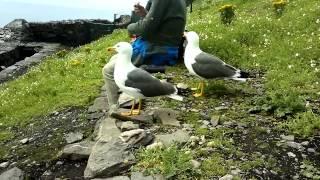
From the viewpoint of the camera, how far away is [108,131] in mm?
8258

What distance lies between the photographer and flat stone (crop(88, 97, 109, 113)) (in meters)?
10.9

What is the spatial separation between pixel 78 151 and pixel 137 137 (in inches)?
43.3

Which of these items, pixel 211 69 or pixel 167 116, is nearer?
pixel 167 116

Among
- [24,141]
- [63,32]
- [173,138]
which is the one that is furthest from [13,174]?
[63,32]

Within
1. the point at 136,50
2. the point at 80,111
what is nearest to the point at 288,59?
the point at 136,50

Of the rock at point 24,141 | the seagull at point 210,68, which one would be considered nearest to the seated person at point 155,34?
the seagull at point 210,68

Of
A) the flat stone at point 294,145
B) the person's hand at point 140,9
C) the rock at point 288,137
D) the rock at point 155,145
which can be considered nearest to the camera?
the rock at point 155,145

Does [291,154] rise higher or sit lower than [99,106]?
higher

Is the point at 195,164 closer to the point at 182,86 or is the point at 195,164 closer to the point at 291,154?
the point at 291,154

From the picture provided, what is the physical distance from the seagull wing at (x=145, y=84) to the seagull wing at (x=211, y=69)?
3.63ft

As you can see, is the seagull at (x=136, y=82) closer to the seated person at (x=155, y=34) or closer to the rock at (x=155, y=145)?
the rock at (x=155, y=145)

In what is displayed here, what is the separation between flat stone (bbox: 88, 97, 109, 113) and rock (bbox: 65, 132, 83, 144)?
4.12 feet

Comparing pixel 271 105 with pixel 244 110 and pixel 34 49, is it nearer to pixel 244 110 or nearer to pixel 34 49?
pixel 244 110

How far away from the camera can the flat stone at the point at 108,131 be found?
26.1 feet
